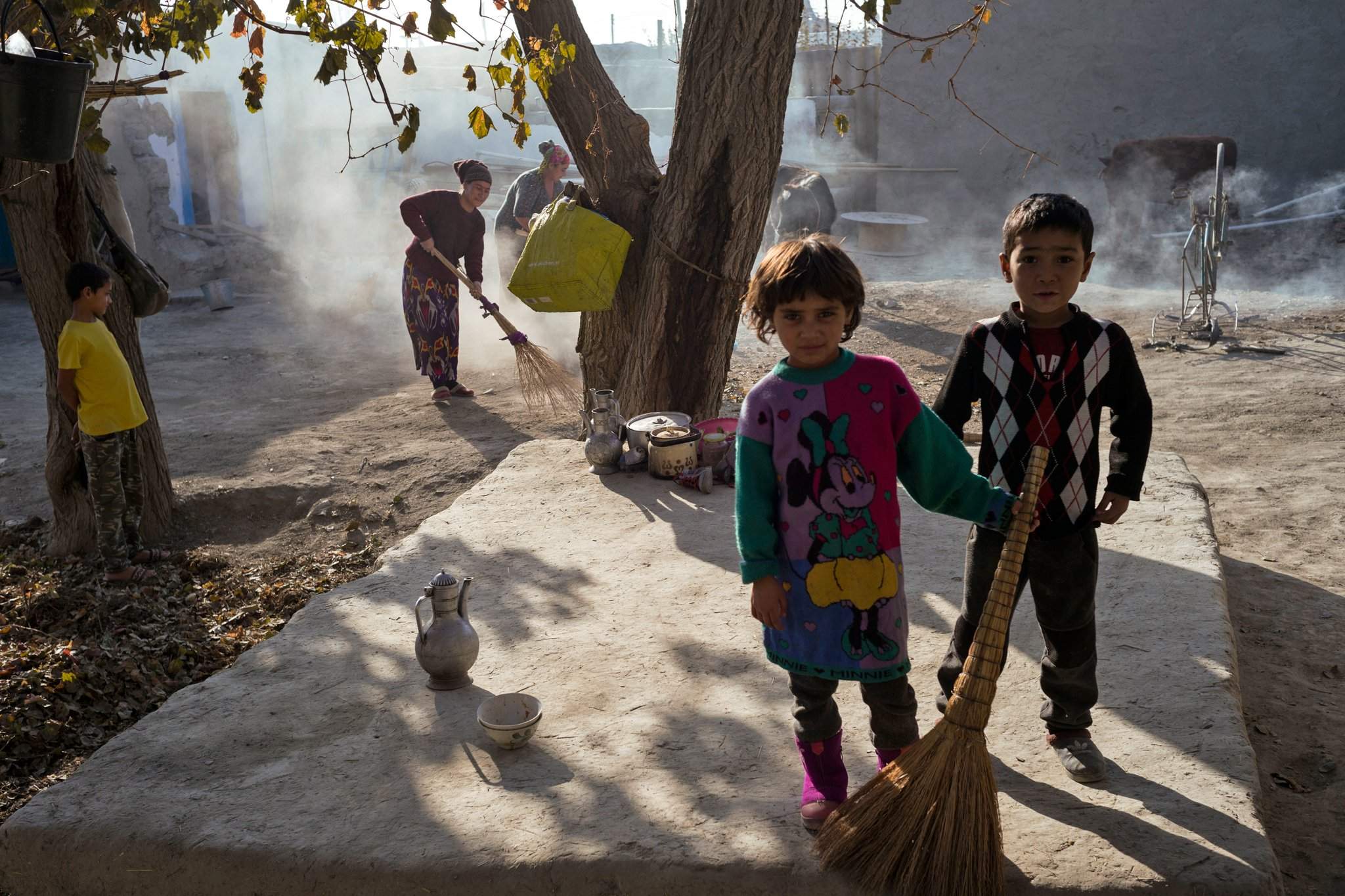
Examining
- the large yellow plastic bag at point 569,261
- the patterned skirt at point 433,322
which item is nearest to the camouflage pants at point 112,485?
the large yellow plastic bag at point 569,261

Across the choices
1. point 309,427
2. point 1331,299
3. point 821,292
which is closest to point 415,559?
point 821,292

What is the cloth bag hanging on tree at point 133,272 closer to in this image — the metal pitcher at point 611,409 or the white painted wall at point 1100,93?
the metal pitcher at point 611,409

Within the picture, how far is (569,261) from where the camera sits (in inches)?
193

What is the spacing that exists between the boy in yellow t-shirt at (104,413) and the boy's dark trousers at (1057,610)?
12.4 ft

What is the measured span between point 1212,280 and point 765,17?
19.0ft

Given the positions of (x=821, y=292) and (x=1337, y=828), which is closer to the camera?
(x=821, y=292)

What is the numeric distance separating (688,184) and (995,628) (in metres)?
3.40

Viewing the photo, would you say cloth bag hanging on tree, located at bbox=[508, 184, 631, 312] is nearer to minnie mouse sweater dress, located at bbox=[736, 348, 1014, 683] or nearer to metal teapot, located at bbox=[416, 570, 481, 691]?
metal teapot, located at bbox=[416, 570, 481, 691]

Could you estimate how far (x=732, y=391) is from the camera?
794cm

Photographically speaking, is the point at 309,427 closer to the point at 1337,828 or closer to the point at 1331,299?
the point at 1337,828

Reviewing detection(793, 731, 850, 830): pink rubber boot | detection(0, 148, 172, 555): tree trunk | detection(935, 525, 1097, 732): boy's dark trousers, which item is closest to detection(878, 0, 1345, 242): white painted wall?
detection(0, 148, 172, 555): tree trunk

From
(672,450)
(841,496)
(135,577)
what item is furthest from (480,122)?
(135,577)

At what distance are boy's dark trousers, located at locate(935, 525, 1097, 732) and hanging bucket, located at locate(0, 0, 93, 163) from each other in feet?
9.57

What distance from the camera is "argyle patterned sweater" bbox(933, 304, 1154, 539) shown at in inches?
91.9
